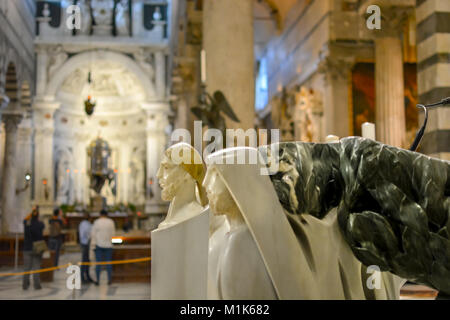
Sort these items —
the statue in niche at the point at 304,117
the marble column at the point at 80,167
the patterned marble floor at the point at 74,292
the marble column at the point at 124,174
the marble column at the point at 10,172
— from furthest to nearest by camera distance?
the marble column at the point at 124,174 < the marble column at the point at 80,167 < the marble column at the point at 10,172 < the statue in niche at the point at 304,117 < the patterned marble floor at the point at 74,292

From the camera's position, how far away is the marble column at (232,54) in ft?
28.3

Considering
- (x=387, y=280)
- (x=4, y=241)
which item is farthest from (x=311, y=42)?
(x=387, y=280)

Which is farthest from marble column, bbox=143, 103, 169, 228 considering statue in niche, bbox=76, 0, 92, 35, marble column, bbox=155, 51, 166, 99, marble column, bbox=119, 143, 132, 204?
statue in niche, bbox=76, 0, 92, 35

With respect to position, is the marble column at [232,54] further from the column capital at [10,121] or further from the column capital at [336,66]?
the column capital at [10,121]

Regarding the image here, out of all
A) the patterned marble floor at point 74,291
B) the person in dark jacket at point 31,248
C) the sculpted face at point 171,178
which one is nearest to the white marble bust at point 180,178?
the sculpted face at point 171,178

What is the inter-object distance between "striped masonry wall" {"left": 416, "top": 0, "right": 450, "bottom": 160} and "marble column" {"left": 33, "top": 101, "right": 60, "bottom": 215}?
2282 cm

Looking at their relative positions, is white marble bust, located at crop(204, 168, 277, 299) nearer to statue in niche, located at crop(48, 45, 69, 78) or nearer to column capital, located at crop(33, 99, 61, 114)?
column capital, located at crop(33, 99, 61, 114)

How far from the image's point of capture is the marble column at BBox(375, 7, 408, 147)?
1184 centimetres

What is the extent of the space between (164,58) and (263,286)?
90.9 feet

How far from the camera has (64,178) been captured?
29.3m

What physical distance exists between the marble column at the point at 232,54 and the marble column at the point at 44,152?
20175 millimetres

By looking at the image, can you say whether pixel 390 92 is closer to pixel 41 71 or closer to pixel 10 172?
pixel 10 172

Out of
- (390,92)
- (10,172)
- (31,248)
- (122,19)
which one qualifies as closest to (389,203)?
(31,248)
